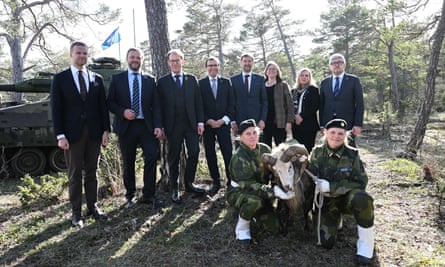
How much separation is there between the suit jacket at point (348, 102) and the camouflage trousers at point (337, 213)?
158cm

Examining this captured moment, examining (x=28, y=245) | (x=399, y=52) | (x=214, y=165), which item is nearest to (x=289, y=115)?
(x=214, y=165)

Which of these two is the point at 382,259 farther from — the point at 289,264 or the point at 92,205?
the point at 92,205

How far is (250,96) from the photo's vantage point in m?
4.85

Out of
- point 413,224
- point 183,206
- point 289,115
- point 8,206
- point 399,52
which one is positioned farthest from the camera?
point 399,52

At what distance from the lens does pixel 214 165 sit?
508cm

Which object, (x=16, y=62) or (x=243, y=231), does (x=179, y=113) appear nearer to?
(x=243, y=231)

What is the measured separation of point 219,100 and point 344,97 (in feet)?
5.37

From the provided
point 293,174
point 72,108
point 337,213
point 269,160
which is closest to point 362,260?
point 337,213

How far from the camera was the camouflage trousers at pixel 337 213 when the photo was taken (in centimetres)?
304

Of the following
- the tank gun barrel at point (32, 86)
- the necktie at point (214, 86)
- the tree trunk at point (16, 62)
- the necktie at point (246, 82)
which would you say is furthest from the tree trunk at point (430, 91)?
the tree trunk at point (16, 62)

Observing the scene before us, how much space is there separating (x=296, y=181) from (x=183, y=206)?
191 centimetres

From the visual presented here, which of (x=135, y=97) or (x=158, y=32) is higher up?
(x=158, y=32)

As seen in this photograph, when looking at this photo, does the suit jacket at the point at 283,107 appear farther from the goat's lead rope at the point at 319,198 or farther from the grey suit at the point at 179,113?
the goat's lead rope at the point at 319,198

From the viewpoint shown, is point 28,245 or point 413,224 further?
point 413,224
